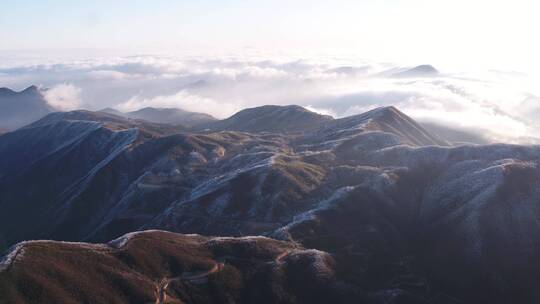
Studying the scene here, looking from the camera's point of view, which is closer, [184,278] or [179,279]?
[179,279]

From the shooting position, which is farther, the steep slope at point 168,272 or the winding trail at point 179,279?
the winding trail at point 179,279

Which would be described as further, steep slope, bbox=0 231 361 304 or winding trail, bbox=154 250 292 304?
winding trail, bbox=154 250 292 304

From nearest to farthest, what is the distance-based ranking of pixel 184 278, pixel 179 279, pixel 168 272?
1. pixel 179 279
2. pixel 184 278
3. pixel 168 272

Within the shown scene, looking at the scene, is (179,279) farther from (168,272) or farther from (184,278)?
(168,272)

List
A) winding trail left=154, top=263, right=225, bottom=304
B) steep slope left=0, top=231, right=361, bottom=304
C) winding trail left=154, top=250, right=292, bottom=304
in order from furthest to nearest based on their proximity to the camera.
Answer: winding trail left=154, top=250, right=292, bottom=304 → winding trail left=154, top=263, right=225, bottom=304 → steep slope left=0, top=231, right=361, bottom=304

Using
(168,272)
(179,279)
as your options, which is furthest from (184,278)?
(168,272)

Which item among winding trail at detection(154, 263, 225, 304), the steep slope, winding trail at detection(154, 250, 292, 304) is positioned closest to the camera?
the steep slope

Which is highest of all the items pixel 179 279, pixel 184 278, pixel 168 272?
pixel 168 272

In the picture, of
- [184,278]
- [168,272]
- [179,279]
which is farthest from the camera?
[168,272]

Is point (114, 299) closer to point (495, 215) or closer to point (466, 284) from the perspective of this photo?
point (466, 284)

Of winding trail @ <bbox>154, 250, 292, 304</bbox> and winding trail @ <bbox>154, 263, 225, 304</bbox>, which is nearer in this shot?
winding trail @ <bbox>154, 263, 225, 304</bbox>

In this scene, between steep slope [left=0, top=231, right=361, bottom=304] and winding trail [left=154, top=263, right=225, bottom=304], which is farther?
winding trail [left=154, top=263, right=225, bottom=304]
